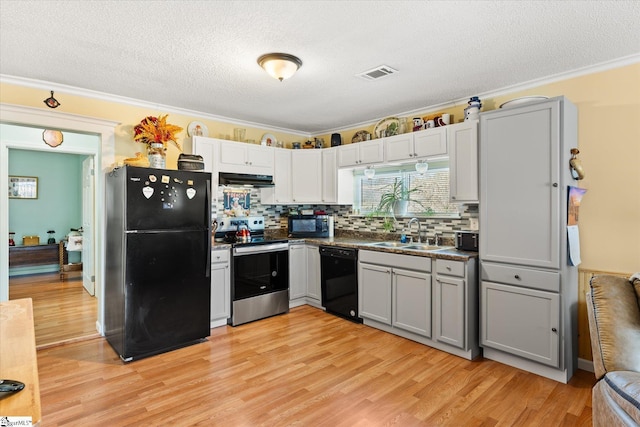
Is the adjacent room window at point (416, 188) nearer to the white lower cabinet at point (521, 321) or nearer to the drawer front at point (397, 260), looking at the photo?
the drawer front at point (397, 260)

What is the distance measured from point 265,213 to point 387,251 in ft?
6.60

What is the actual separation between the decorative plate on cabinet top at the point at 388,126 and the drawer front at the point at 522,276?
1895 millimetres

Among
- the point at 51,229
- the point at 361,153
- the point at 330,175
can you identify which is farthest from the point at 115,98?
the point at 51,229

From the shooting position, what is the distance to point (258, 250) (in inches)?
157

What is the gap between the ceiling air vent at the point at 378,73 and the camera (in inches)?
111

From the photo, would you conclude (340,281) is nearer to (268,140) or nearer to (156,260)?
(156,260)

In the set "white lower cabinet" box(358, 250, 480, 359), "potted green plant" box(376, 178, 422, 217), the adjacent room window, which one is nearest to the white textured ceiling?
the adjacent room window

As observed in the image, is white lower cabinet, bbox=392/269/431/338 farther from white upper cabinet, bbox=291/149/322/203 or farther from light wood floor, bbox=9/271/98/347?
light wood floor, bbox=9/271/98/347

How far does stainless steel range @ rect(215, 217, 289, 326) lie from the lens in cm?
383

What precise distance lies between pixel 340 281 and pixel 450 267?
1.41m

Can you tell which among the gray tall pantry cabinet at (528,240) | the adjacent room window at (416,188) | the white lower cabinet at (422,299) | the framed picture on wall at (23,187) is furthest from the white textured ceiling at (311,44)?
the framed picture on wall at (23,187)

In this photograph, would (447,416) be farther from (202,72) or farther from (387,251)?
(202,72)

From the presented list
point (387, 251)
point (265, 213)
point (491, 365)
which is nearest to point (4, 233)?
point (265, 213)

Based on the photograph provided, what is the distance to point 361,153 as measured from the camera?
425 centimetres
